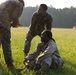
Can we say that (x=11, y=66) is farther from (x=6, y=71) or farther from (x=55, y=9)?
(x=55, y=9)

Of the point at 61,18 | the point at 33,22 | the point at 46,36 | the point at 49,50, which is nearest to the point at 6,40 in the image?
the point at 46,36

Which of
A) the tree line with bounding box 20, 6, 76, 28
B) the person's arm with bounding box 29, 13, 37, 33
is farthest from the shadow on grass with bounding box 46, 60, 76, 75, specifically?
the tree line with bounding box 20, 6, 76, 28

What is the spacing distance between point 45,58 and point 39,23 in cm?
304

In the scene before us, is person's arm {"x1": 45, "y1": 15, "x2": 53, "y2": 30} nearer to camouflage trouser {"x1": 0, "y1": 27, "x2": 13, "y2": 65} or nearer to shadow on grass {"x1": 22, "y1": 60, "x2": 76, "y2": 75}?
shadow on grass {"x1": 22, "y1": 60, "x2": 76, "y2": 75}

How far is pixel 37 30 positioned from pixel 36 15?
24.9 inches

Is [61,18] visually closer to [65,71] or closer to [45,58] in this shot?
[65,71]

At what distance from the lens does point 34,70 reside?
30.8 ft

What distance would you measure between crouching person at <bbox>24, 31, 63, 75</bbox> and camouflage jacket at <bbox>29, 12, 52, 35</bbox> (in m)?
2.09

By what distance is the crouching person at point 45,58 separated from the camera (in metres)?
9.00

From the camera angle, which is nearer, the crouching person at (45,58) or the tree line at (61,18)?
the crouching person at (45,58)

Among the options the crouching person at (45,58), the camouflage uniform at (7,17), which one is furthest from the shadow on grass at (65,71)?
the camouflage uniform at (7,17)

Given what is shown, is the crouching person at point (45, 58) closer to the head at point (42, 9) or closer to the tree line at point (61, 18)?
the head at point (42, 9)

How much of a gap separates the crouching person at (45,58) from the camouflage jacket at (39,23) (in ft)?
6.85

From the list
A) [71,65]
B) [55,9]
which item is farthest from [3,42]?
[55,9]
